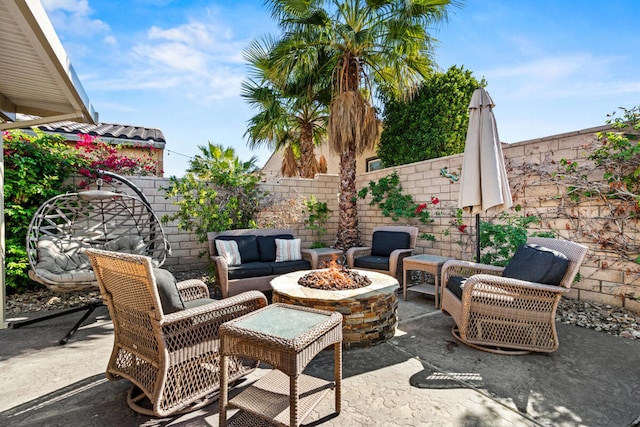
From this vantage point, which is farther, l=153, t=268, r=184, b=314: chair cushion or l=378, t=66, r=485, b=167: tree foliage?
l=378, t=66, r=485, b=167: tree foliage

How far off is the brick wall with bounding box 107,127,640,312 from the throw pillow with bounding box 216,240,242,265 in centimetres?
138

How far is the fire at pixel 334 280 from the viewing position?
322 centimetres

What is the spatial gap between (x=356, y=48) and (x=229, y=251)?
4.36 m

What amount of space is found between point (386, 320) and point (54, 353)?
3076 mm

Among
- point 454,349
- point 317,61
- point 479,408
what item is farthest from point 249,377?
point 317,61

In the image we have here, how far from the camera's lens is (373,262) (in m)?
5.02

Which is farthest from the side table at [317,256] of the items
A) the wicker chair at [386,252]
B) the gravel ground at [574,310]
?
the gravel ground at [574,310]

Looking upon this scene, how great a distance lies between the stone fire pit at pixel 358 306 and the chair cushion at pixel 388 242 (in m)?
2.21

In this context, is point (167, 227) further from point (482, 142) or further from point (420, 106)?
point (420, 106)

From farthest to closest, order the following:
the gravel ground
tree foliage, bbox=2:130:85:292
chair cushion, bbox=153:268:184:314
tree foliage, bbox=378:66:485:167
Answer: tree foliage, bbox=378:66:485:167, tree foliage, bbox=2:130:85:292, the gravel ground, chair cushion, bbox=153:268:184:314

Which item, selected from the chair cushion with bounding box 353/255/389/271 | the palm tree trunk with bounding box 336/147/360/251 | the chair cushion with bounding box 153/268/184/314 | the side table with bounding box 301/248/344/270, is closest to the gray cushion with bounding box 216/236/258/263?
the side table with bounding box 301/248/344/270

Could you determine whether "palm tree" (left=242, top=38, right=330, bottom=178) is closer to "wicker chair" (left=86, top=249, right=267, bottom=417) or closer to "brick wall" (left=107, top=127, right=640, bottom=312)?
"brick wall" (left=107, top=127, right=640, bottom=312)

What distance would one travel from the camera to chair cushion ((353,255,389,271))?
493 cm

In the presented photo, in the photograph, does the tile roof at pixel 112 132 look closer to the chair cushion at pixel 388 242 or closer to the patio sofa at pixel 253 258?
the patio sofa at pixel 253 258
